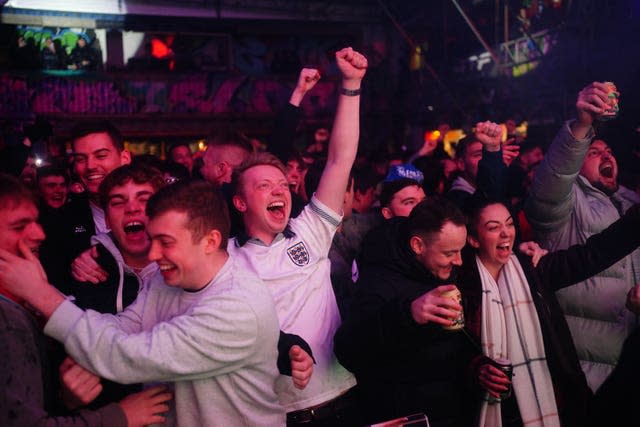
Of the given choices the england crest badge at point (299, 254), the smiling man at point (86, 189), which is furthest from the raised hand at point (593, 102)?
the smiling man at point (86, 189)

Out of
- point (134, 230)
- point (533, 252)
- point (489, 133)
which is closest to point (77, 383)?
point (134, 230)

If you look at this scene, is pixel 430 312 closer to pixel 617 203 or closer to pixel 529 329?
pixel 529 329

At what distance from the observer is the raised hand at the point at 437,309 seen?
76.9 inches

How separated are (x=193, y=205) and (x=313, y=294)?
0.87 metres

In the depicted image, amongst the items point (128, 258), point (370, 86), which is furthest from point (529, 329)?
point (370, 86)

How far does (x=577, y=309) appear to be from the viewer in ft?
11.4

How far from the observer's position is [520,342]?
9.70ft

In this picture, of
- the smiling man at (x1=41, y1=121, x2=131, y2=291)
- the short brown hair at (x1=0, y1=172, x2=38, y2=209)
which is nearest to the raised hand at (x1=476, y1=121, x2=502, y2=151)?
the smiling man at (x1=41, y1=121, x2=131, y2=291)

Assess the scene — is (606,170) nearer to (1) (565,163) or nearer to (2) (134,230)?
(1) (565,163)

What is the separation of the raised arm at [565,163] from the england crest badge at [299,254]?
1.59 metres

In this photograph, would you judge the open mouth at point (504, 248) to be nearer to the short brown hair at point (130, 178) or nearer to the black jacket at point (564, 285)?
the black jacket at point (564, 285)

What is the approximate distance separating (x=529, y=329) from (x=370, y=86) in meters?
15.8

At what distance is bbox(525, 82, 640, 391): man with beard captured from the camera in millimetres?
3135

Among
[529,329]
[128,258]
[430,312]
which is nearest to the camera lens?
[430,312]
